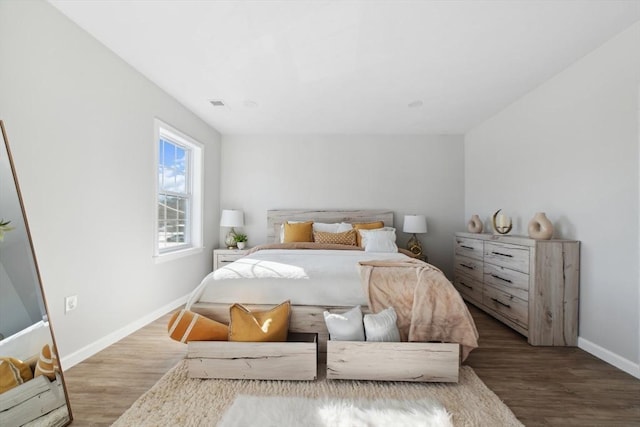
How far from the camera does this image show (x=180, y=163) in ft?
12.6

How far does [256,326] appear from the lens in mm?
1876

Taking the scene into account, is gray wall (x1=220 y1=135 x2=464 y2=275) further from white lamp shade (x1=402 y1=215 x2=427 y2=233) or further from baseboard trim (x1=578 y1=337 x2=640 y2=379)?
baseboard trim (x1=578 y1=337 x2=640 y2=379)

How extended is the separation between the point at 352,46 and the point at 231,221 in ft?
9.47

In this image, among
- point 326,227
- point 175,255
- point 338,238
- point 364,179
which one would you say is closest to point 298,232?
point 326,227

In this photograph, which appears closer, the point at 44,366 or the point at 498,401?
the point at 44,366

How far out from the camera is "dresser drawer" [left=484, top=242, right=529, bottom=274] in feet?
8.59

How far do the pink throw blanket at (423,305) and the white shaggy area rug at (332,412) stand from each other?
475 millimetres

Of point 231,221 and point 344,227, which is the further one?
point 231,221

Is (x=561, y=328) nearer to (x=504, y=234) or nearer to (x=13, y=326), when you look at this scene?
(x=504, y=234)

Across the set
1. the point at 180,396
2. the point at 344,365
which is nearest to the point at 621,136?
the point at 344,365

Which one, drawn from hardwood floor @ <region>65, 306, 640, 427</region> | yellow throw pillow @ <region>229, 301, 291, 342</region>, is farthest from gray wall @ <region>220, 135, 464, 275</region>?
yellow throw pillow @ <region>229, 301, 291, 342</region>

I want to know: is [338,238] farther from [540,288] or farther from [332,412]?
[332,412]

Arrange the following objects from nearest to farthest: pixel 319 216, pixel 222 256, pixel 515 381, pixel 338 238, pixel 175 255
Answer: pixel 515 381, pixel 175 255, pixel 338 238, pixel 222 256, pixel 319 216

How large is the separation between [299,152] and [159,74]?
2205 millimetres
